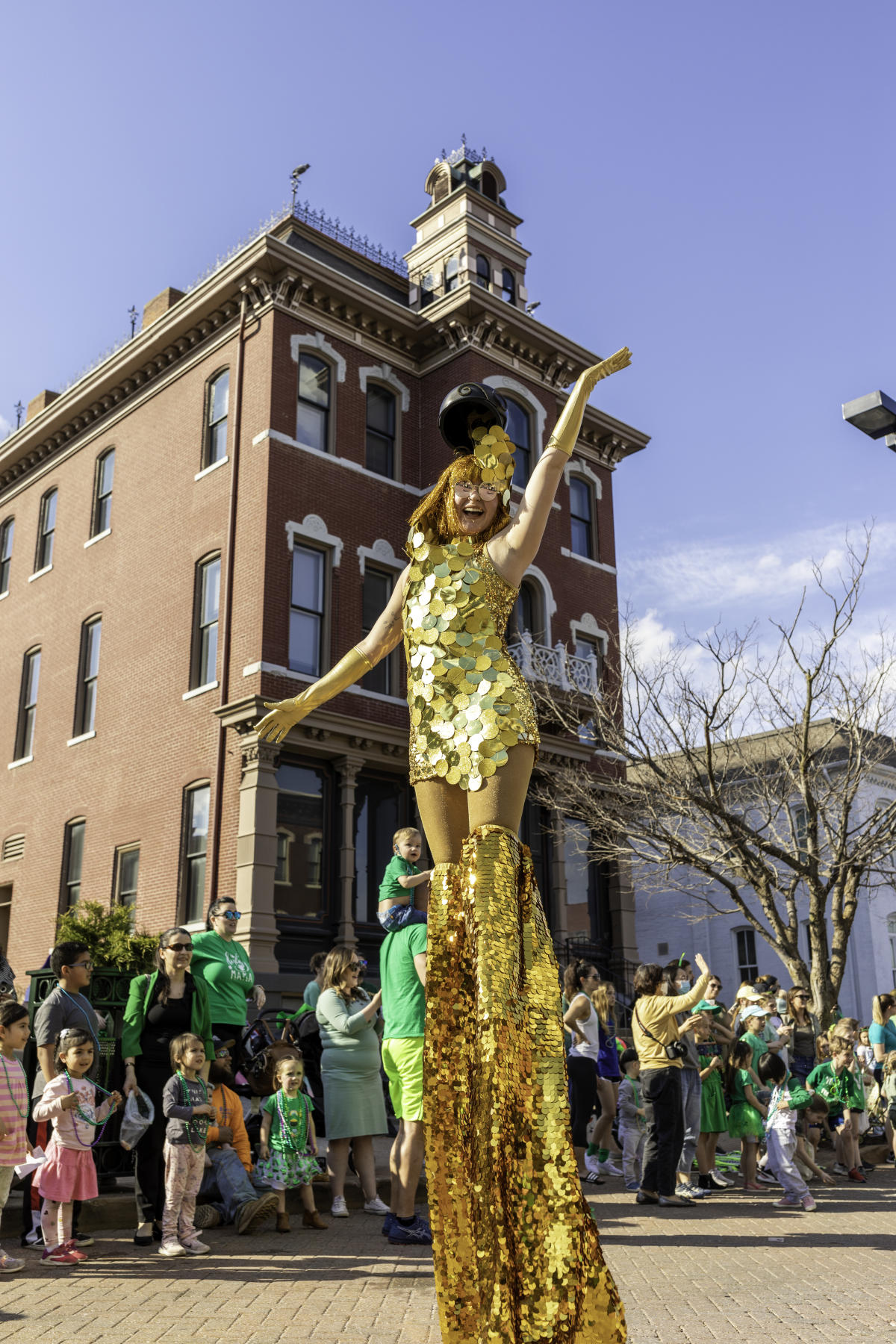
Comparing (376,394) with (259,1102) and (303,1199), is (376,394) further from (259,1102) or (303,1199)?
(303,1199)

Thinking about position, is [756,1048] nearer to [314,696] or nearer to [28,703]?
[314,696]

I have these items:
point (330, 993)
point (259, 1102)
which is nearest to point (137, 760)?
point (259, 1102)

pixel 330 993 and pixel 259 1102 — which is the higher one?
pixel 330 993

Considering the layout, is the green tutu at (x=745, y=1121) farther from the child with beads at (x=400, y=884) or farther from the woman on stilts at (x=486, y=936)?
the woman on stilts at (x=486, y=936)

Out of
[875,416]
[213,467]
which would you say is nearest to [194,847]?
[213,467]

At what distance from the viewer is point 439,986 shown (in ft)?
10.9

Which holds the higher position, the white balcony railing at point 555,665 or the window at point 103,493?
the window at point 103,493

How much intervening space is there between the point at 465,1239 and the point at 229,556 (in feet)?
54.9

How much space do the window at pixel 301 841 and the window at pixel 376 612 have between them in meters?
1.94

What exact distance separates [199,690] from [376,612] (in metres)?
3.53

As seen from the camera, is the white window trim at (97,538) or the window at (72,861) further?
the white window trim at (97,538)

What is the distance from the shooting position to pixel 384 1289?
5504mm

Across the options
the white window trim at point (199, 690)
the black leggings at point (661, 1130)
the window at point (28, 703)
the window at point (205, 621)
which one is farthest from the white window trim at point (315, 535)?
the black leggings at point (661, 1130)

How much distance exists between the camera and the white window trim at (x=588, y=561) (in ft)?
76.6
